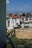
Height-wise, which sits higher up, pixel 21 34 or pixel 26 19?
pixel 26 19

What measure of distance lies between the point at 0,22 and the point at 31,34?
6.88 meters

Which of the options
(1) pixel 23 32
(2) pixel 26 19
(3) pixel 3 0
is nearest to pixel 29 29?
(1) pixel 23 32

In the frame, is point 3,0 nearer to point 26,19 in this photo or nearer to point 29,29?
point 29,29

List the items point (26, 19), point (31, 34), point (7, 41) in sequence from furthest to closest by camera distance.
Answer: point (26, 19)
point (31, 34)
point (7, 41)

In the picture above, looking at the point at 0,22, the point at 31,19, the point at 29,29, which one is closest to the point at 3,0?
the point at 0,22

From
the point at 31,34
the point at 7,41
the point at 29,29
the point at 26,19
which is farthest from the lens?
the point at 26,19

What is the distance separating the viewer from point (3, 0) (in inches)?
23.9

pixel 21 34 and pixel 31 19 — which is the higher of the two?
pixel 31 19

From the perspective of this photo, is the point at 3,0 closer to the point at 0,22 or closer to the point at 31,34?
the point at 0,22

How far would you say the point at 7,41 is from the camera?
1.86 feet

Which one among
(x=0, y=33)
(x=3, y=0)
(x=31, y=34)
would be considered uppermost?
(x=3, y=0)

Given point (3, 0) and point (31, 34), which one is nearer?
point (3, 0)

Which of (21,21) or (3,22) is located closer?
(3,22)

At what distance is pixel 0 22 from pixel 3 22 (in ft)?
0.04
